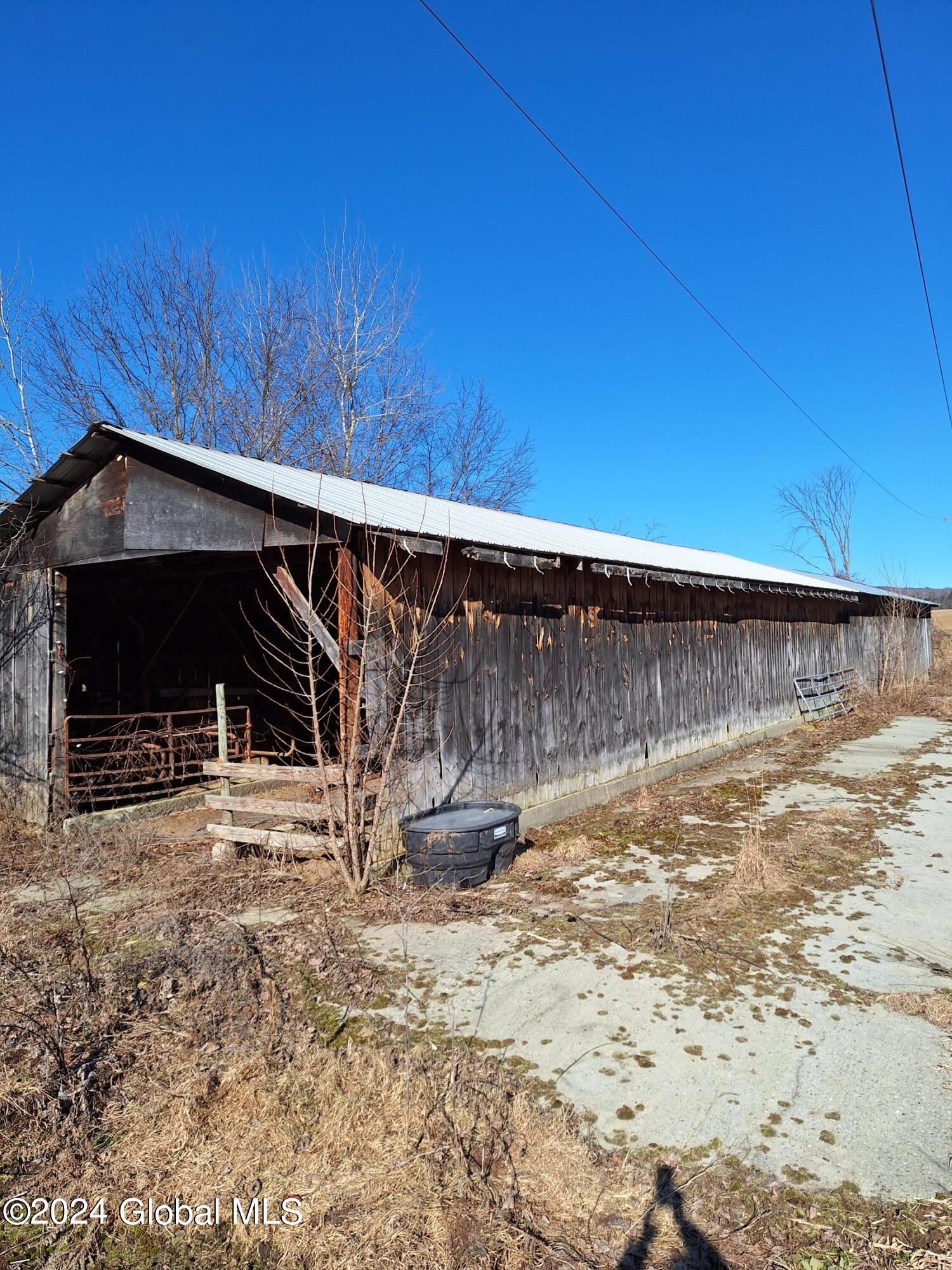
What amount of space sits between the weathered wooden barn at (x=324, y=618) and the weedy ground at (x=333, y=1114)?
2201mm

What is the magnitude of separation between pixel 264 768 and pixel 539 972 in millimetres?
3084

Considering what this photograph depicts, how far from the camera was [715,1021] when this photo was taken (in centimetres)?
398

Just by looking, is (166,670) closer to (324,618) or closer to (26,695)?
(26,695)

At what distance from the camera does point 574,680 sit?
937cm

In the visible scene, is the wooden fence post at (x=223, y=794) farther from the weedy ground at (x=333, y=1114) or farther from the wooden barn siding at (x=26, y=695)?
the wooden barn siding at (x=26, y=695)

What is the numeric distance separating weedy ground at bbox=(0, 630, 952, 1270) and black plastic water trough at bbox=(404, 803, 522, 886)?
0.17 metres

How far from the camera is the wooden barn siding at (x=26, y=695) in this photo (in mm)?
8406

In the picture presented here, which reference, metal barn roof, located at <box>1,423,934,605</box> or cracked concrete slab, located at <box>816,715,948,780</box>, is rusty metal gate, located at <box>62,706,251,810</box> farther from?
cracked concrete slab, located at <box>816,715,948,780</box>

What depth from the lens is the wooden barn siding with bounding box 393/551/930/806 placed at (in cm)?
747

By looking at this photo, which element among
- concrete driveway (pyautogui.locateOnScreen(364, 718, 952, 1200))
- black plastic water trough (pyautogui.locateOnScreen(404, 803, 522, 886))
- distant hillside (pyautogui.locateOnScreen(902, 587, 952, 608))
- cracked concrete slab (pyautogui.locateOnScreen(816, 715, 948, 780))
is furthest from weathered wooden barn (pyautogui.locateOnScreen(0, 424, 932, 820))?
distant hillside (pyautogui.locateOnScreen(902, 587, 952, 608))

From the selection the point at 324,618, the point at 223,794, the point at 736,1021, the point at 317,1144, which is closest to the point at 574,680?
the point at 324,618

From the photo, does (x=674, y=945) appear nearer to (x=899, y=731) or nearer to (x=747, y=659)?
(x=747, y=659)

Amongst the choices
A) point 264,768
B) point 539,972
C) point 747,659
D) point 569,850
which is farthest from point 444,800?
point 747,659

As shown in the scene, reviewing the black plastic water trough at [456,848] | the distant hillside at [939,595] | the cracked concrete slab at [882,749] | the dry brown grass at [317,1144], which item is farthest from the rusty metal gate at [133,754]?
the distant hillside at [939,595]
